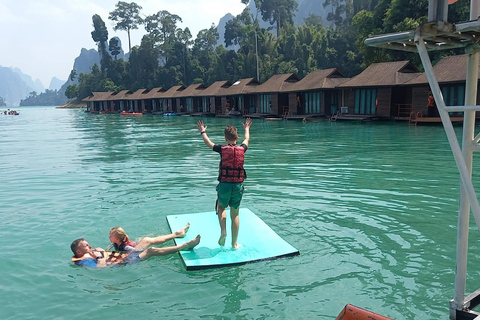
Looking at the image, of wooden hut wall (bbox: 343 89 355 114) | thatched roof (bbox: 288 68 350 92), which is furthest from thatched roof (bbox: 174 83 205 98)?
wooden hut wall (bbox: 343 89 355 114)

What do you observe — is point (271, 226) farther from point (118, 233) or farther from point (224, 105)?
point (224, 105)

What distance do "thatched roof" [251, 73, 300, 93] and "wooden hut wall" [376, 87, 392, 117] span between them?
9227mm

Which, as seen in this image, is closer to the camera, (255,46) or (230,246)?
(230,246)

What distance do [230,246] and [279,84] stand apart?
110 ft

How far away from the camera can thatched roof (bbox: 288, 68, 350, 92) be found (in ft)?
109

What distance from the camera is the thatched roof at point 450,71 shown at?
23.7 meters

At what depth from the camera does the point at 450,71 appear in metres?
24.6

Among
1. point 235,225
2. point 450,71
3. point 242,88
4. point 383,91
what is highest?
point 450,71

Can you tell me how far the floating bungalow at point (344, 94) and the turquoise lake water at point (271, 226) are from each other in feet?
42.6

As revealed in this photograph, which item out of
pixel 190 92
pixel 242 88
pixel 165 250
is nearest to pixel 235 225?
pixel 165 250

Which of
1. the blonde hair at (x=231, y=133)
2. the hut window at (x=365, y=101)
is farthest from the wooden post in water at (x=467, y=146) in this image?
the hut window at (x=365, y=101)

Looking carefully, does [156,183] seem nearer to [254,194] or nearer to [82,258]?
[254,194]

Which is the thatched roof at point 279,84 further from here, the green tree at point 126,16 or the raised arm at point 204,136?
the green tree at point 126,16

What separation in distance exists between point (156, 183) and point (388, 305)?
25.5 ft
